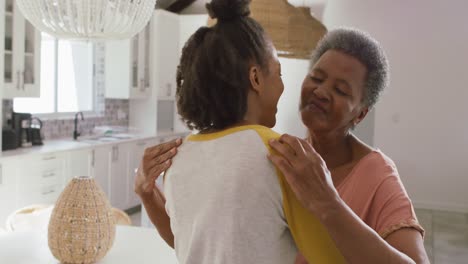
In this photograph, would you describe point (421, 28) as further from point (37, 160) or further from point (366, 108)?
point (366, 108)

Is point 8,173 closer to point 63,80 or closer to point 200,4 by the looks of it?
point 63,80

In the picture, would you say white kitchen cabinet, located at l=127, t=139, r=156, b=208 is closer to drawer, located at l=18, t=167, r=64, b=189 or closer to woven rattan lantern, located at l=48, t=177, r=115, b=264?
drawer, located at l=18, t=167, r=64, b=189

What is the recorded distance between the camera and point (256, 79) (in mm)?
959

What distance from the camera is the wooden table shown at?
2010 mm

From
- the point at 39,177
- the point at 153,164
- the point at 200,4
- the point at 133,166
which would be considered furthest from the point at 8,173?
the point at 200,4

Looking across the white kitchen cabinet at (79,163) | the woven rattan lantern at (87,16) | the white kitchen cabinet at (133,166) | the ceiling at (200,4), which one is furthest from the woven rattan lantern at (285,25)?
the ceiling at (200,4)

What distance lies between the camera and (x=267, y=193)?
871 mm

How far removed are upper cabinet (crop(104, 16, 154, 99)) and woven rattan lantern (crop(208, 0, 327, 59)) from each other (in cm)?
366

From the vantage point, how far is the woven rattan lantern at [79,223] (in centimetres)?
182

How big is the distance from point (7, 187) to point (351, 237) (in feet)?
13.1

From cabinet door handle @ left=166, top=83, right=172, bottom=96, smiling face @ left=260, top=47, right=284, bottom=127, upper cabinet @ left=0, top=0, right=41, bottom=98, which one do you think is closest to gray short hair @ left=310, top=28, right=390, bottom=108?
smiling face @ left=260, top=47, right=284, bottom=127

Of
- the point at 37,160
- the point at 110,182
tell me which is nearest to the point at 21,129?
the point at 37,160

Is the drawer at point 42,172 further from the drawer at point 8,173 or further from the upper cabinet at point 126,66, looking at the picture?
the upper cabinet at point 126,66

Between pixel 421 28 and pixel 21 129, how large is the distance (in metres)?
5.15
